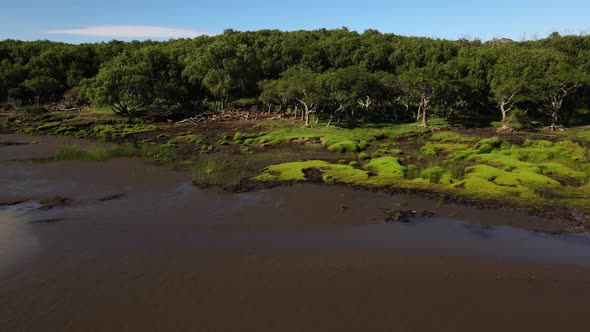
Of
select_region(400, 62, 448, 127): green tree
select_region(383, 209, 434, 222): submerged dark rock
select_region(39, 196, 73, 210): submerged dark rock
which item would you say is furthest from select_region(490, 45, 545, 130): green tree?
select_region(39, 196, 73, 210): submerged dark rock

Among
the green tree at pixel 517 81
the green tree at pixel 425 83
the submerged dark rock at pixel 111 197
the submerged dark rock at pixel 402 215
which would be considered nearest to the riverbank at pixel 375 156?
the submerged dark rock at pixel 402 215

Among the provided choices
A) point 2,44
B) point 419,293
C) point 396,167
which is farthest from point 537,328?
point 2,44

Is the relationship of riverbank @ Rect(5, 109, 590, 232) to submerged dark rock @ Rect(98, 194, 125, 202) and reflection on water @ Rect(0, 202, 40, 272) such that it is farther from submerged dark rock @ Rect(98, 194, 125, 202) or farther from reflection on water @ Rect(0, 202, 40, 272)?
reflection on water @ Rect(0, 202, 40, 272)

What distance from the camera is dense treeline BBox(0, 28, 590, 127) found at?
58844 millimetres

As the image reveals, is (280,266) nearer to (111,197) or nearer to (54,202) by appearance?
(111,197)

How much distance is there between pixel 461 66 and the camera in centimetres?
7469

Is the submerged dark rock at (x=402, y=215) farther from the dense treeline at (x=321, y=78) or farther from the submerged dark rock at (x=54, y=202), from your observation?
the dense treeline at (x=321, y=78)

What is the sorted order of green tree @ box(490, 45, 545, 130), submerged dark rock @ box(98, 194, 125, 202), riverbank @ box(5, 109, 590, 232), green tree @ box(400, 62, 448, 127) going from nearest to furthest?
submerged dark rock @ box(98, 194, 125, 202) → riverbank @ box(5, 109, 590, 232) → green tree @ box(490, 45, 545, 130) → green tree @ box(400, 62, 448, 127)

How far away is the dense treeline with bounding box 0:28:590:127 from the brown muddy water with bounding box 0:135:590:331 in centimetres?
3662

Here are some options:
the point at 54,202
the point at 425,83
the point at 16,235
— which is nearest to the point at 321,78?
the point at 425,83

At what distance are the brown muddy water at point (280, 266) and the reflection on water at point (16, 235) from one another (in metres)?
0.09

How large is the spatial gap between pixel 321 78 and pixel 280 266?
46.9 m

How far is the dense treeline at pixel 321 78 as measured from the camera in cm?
5884

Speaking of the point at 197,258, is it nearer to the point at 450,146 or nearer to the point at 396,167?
the point at 396,167
